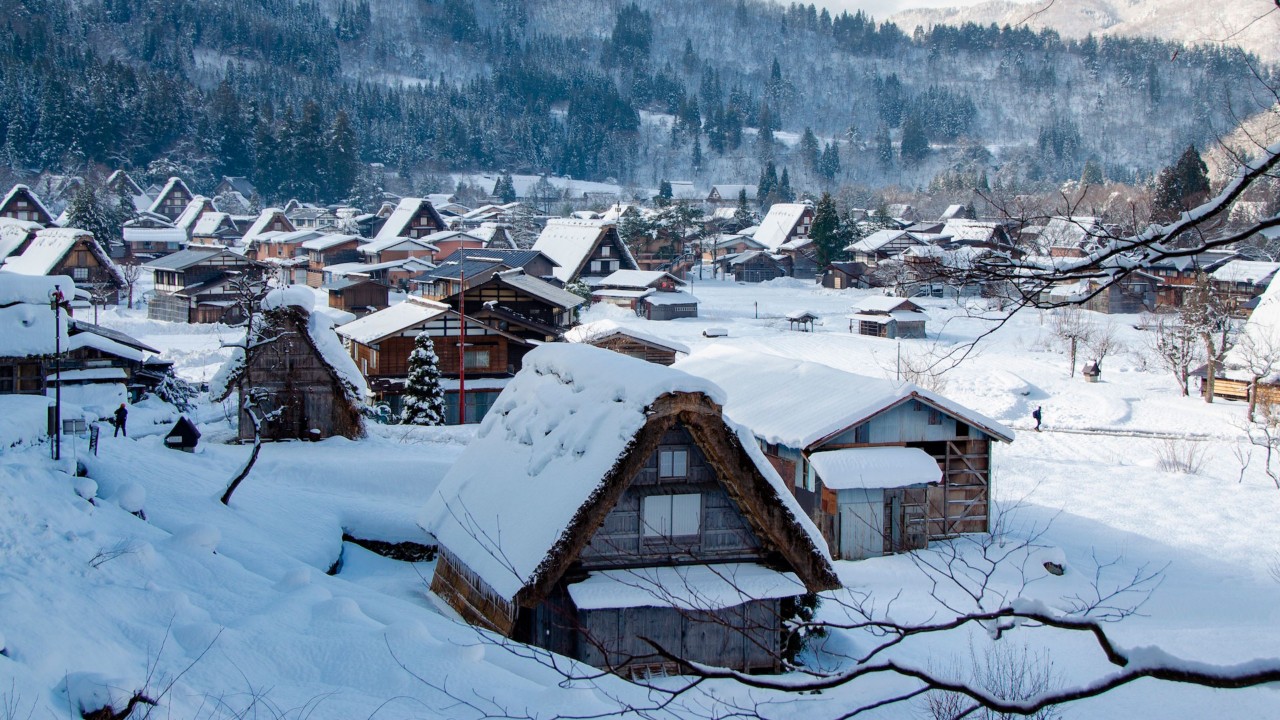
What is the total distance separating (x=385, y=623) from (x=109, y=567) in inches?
91.1

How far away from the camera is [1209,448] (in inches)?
1011

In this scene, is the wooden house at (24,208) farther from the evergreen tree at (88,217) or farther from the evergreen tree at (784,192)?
the evergreen tree at (784,192)

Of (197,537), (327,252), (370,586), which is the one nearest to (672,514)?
(370,586)

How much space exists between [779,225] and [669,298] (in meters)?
24.5

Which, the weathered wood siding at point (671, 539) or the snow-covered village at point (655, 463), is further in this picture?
the weathered wood siding at point (671, 539)

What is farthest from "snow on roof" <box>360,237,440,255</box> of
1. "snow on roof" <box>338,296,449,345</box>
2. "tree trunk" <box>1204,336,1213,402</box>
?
"tree trunk" <box>1204,336,1213,402</box>

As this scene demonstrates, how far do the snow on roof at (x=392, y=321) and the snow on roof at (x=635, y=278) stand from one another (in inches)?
810

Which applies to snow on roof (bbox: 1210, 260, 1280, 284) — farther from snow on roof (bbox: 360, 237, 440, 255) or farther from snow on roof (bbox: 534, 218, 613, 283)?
snow on roof (bbox: 360, 237, 440, 255)

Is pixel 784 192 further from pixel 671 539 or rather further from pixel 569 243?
pixel 671 539

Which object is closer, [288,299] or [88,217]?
[288,299]

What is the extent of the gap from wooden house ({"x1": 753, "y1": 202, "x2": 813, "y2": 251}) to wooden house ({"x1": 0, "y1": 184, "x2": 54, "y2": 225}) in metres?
→ 42.4

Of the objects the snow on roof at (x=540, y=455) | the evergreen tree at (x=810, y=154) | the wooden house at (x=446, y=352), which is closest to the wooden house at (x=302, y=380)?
the wooden house at (x=446, y=352)

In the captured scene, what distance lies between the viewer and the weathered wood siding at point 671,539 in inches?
378

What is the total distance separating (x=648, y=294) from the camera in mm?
48625
